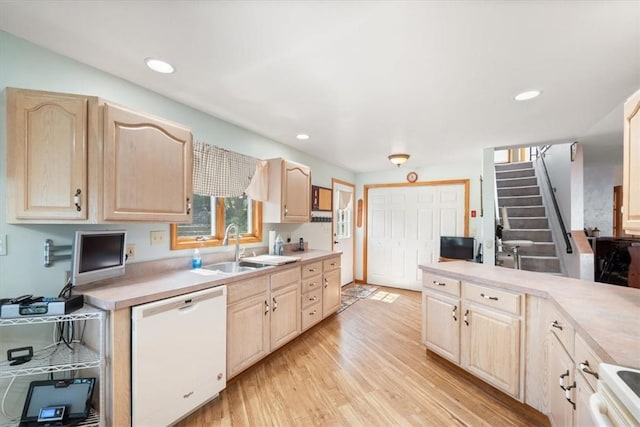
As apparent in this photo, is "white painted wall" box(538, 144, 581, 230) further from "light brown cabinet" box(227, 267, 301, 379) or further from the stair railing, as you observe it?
"light brown cabinet" box(227, 267, 301, 379)

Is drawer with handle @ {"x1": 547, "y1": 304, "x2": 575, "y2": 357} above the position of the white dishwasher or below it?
above

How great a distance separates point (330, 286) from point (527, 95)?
2755 millimetres

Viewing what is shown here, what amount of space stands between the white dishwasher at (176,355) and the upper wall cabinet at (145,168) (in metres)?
0.61

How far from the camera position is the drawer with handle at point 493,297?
184cm

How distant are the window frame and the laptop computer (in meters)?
1.03

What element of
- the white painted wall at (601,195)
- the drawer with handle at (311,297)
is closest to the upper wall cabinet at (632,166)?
the drawer with handle at (311,297)

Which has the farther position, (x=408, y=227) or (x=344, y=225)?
(x=344, y=225)

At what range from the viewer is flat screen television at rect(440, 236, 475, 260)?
4055mm

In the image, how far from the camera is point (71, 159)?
148 cm

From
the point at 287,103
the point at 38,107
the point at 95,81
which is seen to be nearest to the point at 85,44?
the point at 95,81

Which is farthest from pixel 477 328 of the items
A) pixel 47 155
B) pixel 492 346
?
pixel 47 155

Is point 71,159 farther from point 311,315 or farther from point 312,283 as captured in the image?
point 311,315

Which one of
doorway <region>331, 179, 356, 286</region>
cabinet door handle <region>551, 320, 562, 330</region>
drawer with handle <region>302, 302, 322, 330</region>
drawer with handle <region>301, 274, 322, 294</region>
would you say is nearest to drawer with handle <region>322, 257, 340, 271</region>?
drawer with handle <region>301, 274, 322, 294</region>

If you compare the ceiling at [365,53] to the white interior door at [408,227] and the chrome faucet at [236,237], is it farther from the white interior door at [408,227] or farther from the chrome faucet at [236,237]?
the white interior door at [408,227]
